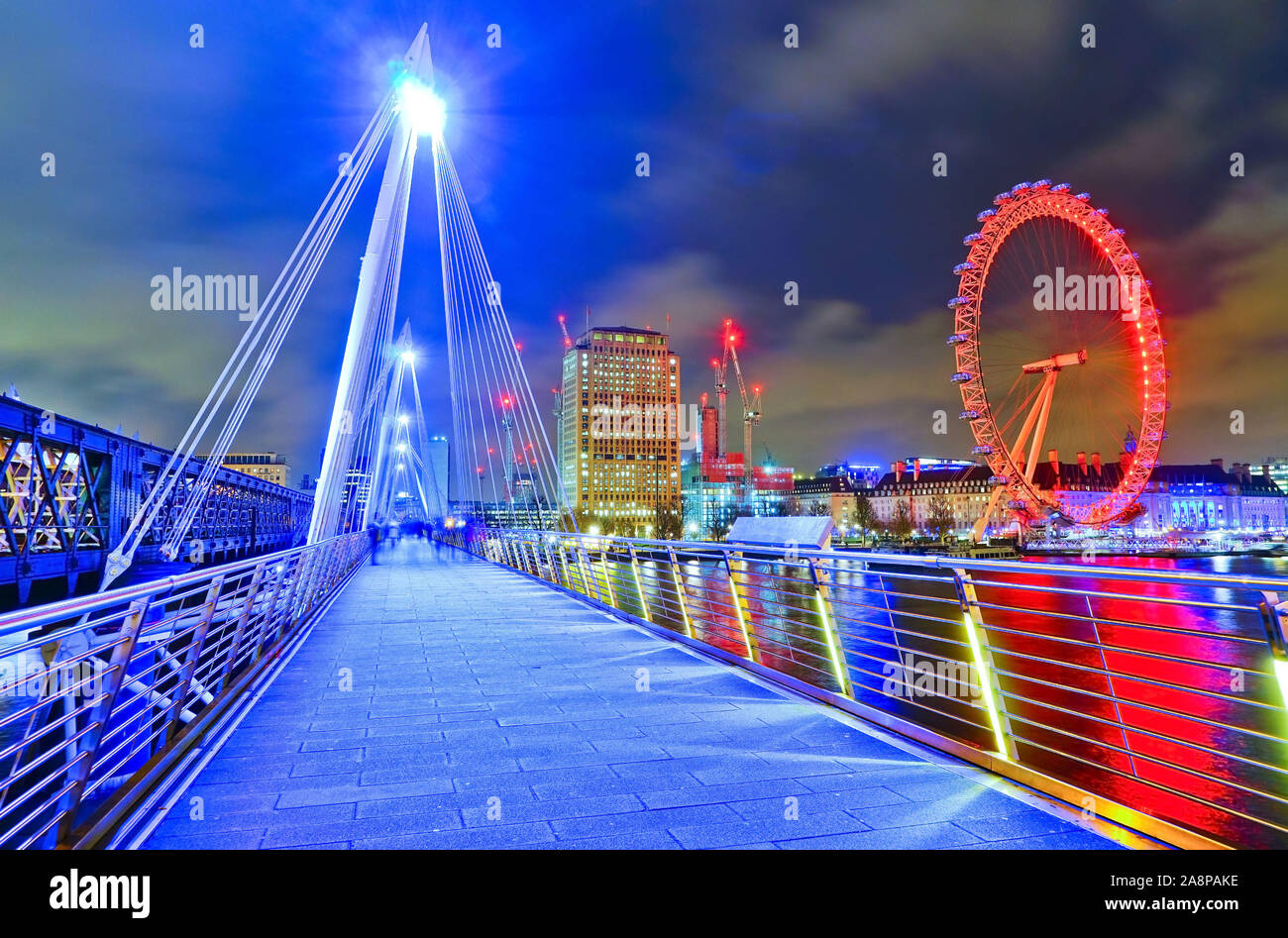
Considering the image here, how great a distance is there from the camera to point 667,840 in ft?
12.1

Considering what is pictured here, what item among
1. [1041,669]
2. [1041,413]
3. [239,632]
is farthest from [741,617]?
[1041,413]

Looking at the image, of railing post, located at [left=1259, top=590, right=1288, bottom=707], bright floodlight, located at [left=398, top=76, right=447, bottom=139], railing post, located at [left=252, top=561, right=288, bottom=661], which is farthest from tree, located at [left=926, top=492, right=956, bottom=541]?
railing post, located at [left=1259, top=590, right=1288, bottom=707]

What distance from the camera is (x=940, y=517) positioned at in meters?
137

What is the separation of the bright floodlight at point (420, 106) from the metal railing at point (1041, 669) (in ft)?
33.0

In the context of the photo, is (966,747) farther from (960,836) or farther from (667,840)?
(667,840)

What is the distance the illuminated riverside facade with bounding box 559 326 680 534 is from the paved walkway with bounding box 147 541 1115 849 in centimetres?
12736

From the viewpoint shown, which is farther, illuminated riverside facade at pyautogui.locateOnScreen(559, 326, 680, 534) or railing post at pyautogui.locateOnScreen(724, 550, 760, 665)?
illuminated riverside facade at pyautogui.locateOnScreen(559, 326, 680, 534)

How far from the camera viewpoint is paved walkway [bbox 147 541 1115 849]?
3.76m

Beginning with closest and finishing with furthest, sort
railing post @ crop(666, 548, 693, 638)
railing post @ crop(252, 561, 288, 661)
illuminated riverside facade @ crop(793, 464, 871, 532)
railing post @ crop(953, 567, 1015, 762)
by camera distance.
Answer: railing post @ crop(953, 567, 1015, 762), railing post @ crop(252, 561, 288, 661), railing post @ crop(666, 548, 693, 638), illuminated riverside facade @ crop(793, 464, 871, 532)

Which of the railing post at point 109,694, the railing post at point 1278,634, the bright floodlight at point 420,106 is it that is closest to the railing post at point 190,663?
the railing post at point 109,694

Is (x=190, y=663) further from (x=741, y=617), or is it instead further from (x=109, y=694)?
(x=741, y=617)

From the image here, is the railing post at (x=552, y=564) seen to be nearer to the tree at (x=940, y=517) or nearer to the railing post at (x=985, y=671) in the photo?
the railing post at (x=985, y=671)

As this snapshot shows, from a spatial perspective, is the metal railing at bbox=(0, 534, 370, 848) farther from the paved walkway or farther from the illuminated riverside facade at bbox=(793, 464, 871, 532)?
the illuminated riverside facade at bbox=(793, 464, 871, 532)
